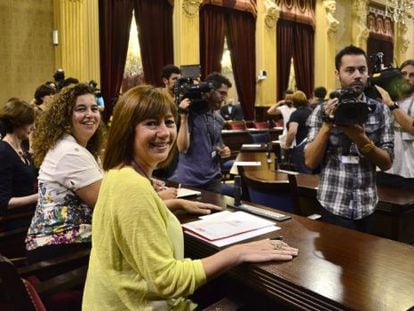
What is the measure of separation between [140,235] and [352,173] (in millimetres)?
1134

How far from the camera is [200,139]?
2811 mm

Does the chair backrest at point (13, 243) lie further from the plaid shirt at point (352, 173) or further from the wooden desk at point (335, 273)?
the plaid shirt at point (352, 173)

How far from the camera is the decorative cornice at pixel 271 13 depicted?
8.84 metres

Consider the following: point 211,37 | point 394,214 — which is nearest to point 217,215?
point 394,214

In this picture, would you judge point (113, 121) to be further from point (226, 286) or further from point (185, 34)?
point (185, 34)

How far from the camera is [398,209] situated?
7.43 ft

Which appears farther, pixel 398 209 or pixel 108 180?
pixel 398 209

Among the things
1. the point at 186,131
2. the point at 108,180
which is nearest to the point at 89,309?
the point at 108,180

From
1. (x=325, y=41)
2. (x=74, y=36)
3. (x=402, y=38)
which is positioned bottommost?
(x=74, y=36)

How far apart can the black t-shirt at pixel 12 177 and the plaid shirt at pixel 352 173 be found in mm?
1695

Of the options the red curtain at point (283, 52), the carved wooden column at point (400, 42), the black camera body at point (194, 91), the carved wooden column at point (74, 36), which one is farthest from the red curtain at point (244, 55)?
the carved wooden column at point (400, 42)

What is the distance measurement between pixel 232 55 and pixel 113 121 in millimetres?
7699

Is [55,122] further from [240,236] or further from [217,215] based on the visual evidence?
[240,236]

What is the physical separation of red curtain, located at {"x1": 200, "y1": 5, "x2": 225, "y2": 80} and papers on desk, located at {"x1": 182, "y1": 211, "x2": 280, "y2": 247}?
21.0ft
